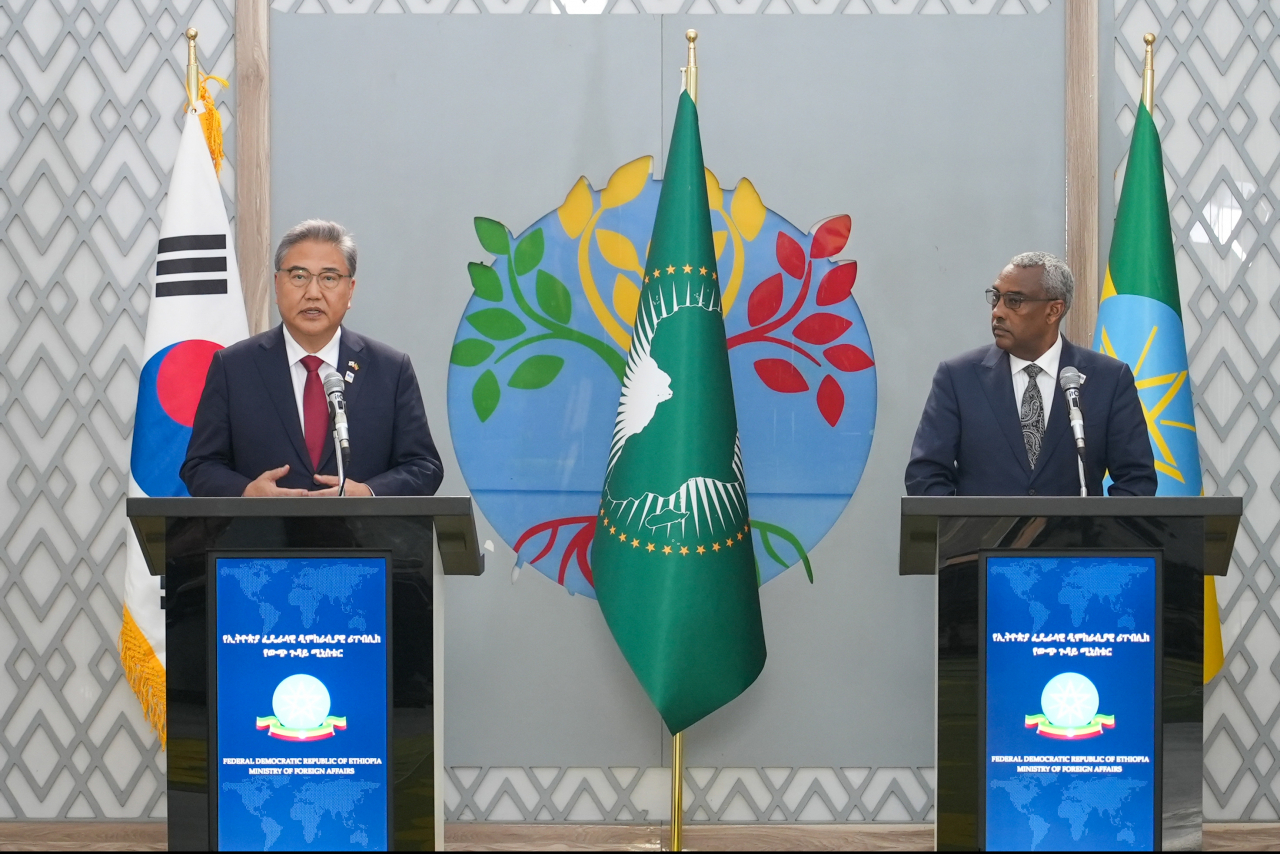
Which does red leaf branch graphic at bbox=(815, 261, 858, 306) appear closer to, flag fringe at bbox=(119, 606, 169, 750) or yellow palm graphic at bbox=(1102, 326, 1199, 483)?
yellow palm graphic at bbox=(1102, 326, 1199, 483)

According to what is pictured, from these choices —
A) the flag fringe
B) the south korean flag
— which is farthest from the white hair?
the flag fringe

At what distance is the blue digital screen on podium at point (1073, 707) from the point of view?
2.06 m

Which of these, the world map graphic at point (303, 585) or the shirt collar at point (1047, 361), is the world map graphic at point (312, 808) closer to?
the world map graphic at point (303, 585)

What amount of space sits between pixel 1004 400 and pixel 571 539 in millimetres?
1340

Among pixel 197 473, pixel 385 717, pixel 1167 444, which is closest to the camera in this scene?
pixel 385 717

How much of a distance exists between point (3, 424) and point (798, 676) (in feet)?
7.93

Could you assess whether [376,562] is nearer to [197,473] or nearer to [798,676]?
[197,473]

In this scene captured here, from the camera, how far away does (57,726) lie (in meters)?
3.59

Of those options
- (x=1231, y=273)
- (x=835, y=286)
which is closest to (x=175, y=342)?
(x=835, y=286)

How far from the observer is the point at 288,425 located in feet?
8.27

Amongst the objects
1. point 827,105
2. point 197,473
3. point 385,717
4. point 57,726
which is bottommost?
point 57,726

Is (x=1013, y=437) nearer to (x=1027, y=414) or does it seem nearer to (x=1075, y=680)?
(x=1027, y=414)

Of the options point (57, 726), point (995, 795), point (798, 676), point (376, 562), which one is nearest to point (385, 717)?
point (376, 562)

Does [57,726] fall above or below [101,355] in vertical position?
below
